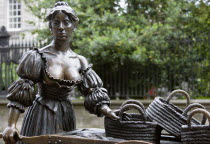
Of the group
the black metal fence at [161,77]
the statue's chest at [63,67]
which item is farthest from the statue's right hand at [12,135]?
the black metal fence at [161,77]

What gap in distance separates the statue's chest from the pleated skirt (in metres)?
0.31

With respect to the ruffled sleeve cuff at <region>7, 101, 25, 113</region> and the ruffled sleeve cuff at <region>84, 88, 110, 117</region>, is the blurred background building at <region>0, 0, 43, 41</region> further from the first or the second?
the ruffled sleeve cuff at <region>7, 101, 25, 113</region>

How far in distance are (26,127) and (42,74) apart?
58 cm

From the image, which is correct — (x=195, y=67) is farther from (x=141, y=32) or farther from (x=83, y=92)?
(x=83, y=92)

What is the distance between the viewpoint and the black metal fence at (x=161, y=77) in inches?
429

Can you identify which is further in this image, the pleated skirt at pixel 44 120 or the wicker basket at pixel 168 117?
the pleated skirt at pixel 44 120

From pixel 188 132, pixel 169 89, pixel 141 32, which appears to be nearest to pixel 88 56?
pixel 141 32

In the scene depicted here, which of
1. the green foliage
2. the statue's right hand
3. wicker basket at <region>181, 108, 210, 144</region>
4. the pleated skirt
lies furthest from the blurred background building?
wicker basket at <region>181, 108, 210, 144</region>

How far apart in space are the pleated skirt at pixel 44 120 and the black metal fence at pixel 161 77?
7251 mm

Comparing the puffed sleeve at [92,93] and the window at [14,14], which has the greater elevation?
the window at [14,14]

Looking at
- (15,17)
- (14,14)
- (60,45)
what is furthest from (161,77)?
(15,17)

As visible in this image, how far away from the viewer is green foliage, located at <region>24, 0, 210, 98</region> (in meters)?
10.9

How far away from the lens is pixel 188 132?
312 centimetres

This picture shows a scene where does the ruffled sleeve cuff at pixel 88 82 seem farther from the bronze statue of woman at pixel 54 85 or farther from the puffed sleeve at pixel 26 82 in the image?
the puffed sleeve at pixel 26 82
